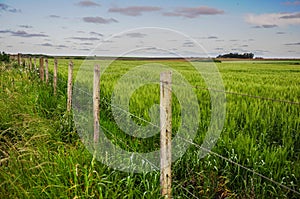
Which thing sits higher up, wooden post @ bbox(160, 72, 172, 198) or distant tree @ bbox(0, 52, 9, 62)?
distant tree @ bbox(0, 52, 9, 62)

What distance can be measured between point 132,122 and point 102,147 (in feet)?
3.35

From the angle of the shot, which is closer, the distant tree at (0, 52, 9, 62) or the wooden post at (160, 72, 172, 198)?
the wooden post at (160, 72, 172, 198)

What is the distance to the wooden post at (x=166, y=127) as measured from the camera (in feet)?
11.4

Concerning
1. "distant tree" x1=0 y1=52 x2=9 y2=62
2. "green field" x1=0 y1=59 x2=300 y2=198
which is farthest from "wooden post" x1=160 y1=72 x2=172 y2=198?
"distant tree" x1=0 y1=52 x2=9 y2=62

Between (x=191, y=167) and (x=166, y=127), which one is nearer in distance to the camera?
(x=166, y=127)

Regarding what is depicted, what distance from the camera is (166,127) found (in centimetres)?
351

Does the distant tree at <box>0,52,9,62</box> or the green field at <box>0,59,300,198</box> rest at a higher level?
the distant tree at <box>0,52,9,62</box>

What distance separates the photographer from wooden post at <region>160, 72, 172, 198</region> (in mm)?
3480

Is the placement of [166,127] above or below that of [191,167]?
above

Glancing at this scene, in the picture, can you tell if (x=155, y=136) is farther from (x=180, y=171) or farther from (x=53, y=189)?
(x=53, y=189)

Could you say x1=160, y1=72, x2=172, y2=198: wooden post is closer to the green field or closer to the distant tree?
the green field

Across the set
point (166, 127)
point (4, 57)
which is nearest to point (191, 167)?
point (166, 127)

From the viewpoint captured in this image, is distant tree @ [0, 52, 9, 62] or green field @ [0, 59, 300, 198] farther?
distant tree @ [0, 52, 9, 62]

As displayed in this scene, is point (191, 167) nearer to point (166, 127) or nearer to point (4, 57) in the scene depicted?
point (166, 127)
